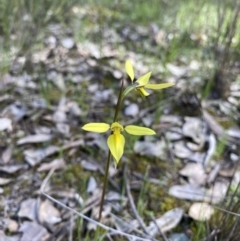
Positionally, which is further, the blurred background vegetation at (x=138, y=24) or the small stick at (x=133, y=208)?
the blurred background vegetation at (x=138, y=24)

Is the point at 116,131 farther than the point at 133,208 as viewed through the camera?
No

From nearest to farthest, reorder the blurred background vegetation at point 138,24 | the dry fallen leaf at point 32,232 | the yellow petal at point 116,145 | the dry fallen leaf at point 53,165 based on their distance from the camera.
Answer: the yellow petal at point 116,145, the dry fallen leaf at point 32,232, the dry fallen leaf at point 53,165, the blurred background vegetation at point 138,24

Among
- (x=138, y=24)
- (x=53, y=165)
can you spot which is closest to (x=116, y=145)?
(x=53, y=165)

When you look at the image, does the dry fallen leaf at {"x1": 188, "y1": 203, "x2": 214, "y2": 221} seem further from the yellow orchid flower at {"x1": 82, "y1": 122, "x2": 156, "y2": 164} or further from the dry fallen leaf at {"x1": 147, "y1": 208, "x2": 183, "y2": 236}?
the yellow orchid flower at {"x1": 82, "y1": 122, "x2": 156, "y2": 164}

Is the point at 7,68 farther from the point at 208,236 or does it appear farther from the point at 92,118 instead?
the point at 208,236

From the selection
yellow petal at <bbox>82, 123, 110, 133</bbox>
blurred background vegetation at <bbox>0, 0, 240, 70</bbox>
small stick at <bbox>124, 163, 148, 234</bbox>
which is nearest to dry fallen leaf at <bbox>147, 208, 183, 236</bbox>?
small stick at <bbox>124, 163, 148, 234</bbox>

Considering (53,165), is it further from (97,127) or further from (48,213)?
(97,127)

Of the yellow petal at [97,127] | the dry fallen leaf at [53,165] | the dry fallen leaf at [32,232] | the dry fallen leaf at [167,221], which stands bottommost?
the dry fallen leaf at [32,232]

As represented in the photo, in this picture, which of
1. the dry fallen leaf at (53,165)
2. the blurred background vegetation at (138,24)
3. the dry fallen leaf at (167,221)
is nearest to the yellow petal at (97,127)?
the dry fallen leaf at (167,221)

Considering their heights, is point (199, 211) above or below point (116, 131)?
below

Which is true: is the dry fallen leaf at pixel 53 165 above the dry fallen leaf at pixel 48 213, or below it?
above

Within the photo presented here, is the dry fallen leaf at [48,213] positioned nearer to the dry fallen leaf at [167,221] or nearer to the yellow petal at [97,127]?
the dry fallen leaf at [167,221]

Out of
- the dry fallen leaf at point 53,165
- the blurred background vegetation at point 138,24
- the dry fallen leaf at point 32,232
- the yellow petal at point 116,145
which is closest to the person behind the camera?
the yellow petal at point 116,145
